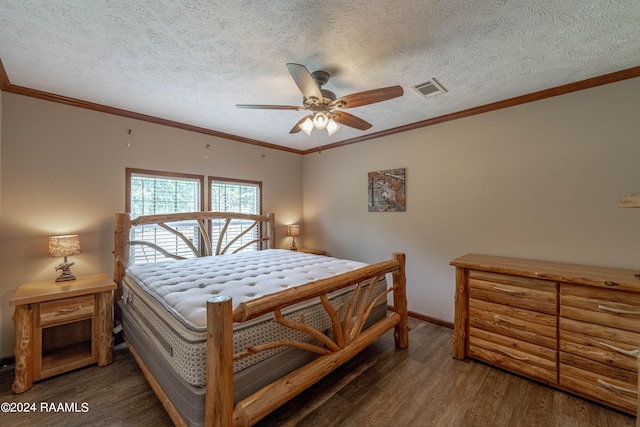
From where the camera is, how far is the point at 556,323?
210 centimetres

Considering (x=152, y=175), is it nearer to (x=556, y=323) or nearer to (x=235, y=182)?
(x=235, y=182)

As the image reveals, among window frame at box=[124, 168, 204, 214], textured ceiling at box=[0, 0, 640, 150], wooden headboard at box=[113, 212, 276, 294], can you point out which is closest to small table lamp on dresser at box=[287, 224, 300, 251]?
wooden headboard at box=[113, 212, 276, 294]

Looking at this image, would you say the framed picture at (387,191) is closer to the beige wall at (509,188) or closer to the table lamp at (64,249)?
the beige wall at (509,188)

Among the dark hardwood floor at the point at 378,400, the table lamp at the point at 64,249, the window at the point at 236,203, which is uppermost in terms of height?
the window at the point at 236,203

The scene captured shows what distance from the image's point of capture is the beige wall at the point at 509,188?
7.58ft

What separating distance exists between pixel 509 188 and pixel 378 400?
2505 millimetres

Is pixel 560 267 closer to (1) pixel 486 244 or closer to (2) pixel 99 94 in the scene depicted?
(1) pixel 486 244

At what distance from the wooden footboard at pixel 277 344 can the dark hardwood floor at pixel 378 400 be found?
0.33 metres

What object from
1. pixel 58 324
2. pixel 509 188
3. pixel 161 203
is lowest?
pixel 58 324

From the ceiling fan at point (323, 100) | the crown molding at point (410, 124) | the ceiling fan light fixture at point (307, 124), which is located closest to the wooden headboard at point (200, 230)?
the crown molding at point (410, 124)

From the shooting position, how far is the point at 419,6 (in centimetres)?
154

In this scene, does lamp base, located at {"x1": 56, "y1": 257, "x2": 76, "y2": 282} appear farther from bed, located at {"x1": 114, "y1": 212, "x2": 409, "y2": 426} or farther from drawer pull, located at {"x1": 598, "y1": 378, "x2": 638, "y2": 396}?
drawer pull, located at {"x1": 598, "y1": 378, "x2": 638, "y2": 396}

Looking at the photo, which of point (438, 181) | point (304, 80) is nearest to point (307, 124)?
point (304, 80)

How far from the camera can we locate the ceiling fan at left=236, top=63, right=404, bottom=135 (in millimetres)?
1854
